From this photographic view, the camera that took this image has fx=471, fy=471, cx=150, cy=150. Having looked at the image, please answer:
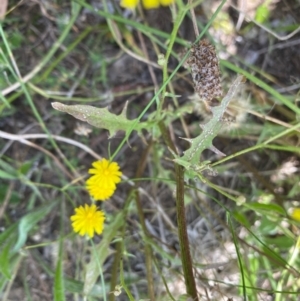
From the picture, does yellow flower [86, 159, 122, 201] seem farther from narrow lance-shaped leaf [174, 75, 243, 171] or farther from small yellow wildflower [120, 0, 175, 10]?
small yellow wildflower [120, 0, 175, 10]

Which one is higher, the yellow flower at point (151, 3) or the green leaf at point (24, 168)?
the yellow flower at point (151, 3)

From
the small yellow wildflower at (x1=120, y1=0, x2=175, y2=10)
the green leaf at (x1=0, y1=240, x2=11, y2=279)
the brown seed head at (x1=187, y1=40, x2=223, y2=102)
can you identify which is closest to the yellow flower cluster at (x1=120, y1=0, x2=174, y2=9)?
the small yellow wildflower at (x1=120, y1=0, x2=175, y2=10)

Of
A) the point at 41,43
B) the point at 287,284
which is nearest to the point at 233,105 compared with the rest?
the point at 287,284

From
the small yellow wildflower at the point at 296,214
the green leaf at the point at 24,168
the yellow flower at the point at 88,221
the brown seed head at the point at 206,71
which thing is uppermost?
the green leaf at the point at 24,168

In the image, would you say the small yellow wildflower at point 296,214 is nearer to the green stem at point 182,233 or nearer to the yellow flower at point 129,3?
the green stem at point 182,233

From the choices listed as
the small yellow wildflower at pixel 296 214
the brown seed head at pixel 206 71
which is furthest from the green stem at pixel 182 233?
the small yellow wildflower at pixel 296 214

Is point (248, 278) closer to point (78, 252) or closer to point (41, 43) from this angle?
point (78, 252)

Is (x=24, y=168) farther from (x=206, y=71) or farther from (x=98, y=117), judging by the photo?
(x=206, y=71)
